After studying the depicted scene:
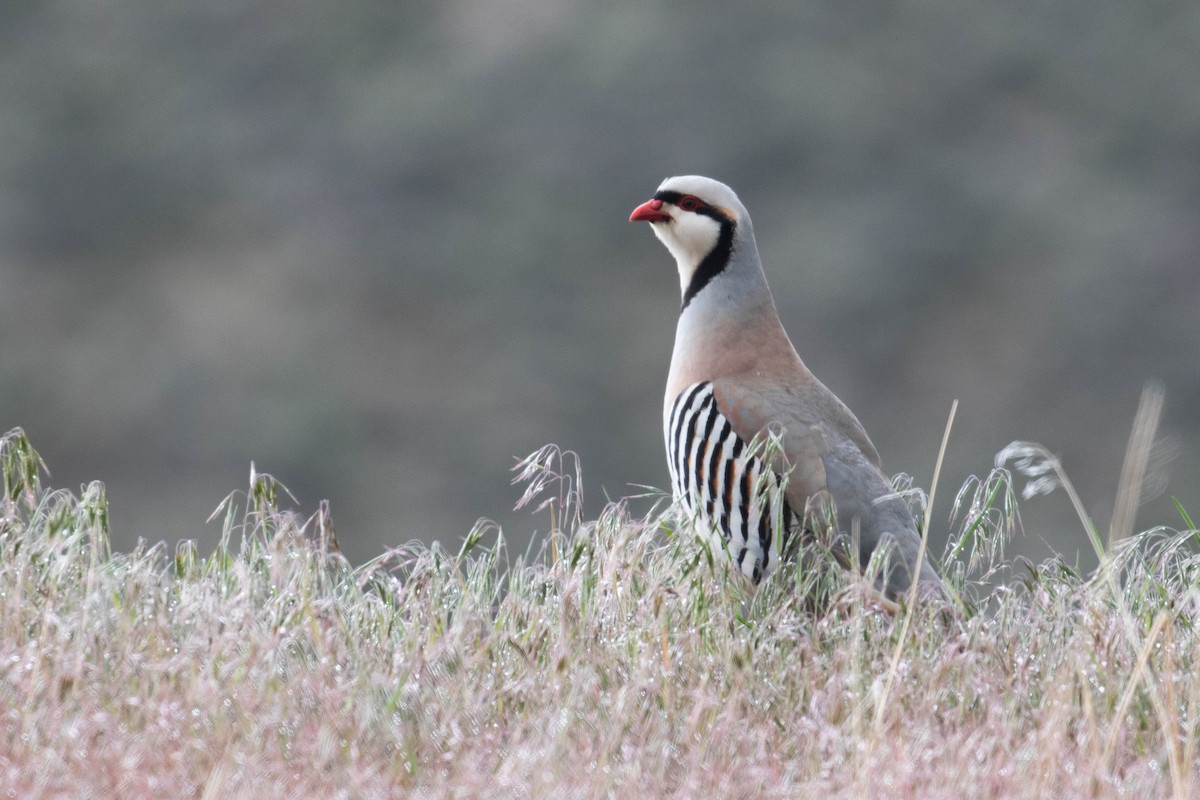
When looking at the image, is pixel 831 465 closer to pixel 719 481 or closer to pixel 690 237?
pixel 719 481

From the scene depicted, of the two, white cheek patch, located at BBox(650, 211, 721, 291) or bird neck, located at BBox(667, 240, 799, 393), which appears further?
white cheek patch, located at BBox(650, 211, 721, 291)

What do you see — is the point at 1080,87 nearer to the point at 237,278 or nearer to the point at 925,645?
the point at 237,278

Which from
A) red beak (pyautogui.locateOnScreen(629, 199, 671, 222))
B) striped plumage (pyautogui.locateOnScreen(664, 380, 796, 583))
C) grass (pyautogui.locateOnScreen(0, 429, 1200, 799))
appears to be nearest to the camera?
grass (pyautogui.locateOnScreen(0, 429, 1200, 799))

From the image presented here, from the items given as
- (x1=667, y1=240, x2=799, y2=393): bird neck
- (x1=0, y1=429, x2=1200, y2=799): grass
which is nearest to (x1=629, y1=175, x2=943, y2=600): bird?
(x1=667, y1=240, x2=799, y2=393): bird neck

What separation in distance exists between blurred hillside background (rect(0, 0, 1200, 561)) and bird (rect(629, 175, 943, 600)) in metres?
19.8

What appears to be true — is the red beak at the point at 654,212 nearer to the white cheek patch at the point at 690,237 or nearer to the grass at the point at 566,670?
the white cheek patch at the point at 690,237

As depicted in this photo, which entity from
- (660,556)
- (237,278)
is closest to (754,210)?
(237,278)

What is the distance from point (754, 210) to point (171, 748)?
3363cm

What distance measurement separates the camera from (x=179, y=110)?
43.3 meters

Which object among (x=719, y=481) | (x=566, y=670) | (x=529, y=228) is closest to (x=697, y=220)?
(x=719, y=481)

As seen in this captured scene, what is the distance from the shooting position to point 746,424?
163 inches

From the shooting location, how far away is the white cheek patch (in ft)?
15.0

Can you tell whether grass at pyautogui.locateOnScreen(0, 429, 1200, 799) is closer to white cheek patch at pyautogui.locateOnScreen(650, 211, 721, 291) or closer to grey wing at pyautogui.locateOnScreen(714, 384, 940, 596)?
grey wing at pyautogui.locateOnScreen(714, 384, 940, 596)

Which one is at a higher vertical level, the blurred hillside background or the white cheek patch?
the blurred hillside background
